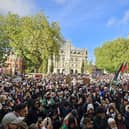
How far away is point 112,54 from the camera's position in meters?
108

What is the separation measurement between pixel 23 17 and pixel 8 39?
587 centimetres

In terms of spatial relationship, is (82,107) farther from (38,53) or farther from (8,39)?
(8,39)

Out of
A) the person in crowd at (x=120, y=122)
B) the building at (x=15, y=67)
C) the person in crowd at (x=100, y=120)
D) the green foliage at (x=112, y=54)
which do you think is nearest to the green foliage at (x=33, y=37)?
the building at (x=15, y=67)

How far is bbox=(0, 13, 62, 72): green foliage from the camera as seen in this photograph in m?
71.4

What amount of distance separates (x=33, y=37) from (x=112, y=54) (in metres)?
39.5

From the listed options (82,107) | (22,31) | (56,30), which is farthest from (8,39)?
(82,107)

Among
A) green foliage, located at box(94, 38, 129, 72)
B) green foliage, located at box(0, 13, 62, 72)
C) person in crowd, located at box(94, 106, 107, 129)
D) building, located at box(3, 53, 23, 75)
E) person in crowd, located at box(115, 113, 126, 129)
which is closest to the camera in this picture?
person in crowd, located at box(94, 106, 107, 129)

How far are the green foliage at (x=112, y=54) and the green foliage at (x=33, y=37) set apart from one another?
1210 inches

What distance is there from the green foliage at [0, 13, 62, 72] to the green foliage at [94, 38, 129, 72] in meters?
30.7

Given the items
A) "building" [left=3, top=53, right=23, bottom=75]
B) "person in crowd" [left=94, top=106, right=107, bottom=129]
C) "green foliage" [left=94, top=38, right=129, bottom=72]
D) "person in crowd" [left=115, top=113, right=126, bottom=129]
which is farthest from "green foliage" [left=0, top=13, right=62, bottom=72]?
"person in crowd" [left=94, top=106, right=107, bottom=129]

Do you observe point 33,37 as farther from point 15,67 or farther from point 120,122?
point 120,122

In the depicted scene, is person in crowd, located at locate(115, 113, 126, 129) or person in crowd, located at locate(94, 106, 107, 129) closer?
person in crowd, located at locate(94, 106, 107, 129)

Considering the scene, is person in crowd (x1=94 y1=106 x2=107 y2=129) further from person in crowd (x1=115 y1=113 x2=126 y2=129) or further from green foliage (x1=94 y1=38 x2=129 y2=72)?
green foliage (x1=94 y1=38 x2=129 y2=72)

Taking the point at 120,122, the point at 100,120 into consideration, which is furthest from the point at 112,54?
the point at 100,120
